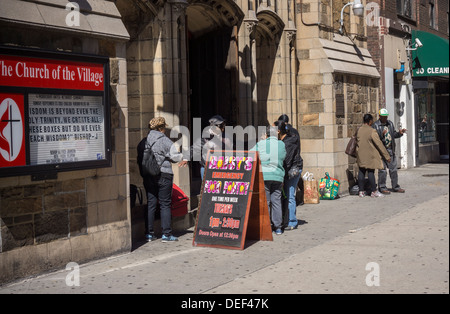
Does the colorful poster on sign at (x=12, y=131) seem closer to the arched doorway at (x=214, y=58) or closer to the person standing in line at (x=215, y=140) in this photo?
the person standing in line at (x=215, y=140)

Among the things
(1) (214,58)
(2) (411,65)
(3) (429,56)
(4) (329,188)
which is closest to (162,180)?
(1) (214,58)

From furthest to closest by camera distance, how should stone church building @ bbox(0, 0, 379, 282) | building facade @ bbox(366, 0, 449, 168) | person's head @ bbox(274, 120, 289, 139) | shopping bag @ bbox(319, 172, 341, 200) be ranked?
1. building facade @ bbox(366, 0, 449, 168)
2. shopping bag @ bbox(319, 172, 341, 200)
3. person's head @ bbox(274, 120, 289, 139)
4. stone church building @ bbox(0, 0, 379, 282)

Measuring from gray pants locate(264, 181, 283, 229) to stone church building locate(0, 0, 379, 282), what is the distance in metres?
1.44

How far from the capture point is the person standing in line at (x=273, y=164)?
10430 mm

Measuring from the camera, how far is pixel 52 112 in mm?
8086

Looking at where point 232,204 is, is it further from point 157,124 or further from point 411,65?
point 411,65

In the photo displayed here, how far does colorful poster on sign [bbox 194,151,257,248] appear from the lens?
9.61 metres

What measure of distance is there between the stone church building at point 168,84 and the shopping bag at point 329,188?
52 cm

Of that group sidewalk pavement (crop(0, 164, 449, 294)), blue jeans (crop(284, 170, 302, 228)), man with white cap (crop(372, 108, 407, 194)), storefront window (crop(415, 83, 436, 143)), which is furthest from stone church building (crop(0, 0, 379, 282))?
storefront window (crop(415, 83, 436, 143))

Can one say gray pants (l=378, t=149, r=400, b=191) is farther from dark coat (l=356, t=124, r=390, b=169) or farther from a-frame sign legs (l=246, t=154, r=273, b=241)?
a-frame sign legs (l=246, t=154, r=273, b=241)

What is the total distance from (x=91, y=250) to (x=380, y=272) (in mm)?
3504

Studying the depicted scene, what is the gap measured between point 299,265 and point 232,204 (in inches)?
71.3

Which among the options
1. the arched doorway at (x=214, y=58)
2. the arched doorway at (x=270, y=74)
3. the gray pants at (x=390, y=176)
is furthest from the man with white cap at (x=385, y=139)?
the arched doorway at (x=214, y=58)

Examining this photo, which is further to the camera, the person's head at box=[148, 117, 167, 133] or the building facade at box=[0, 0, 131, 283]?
the person's head at box=[148, 117, 167, 133]
